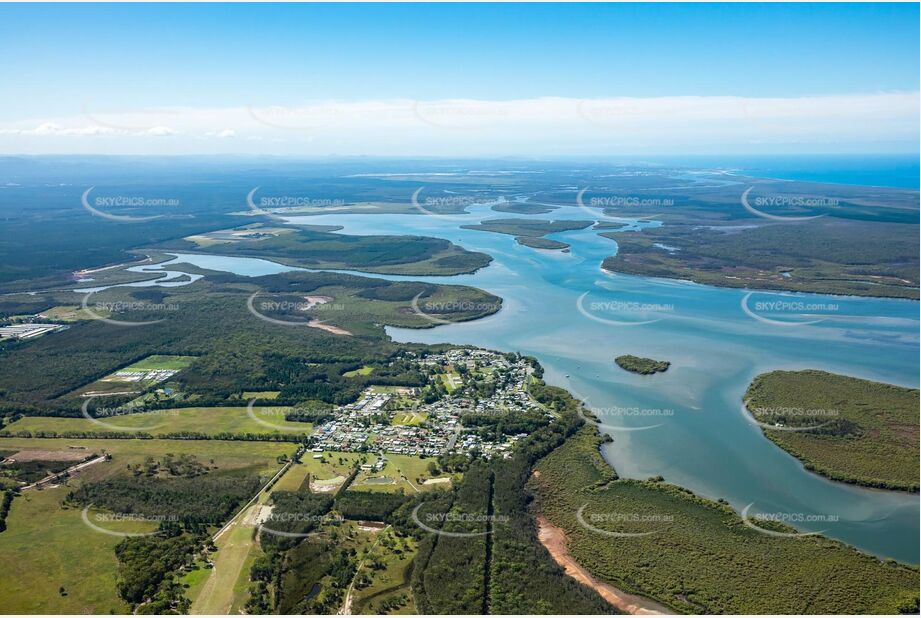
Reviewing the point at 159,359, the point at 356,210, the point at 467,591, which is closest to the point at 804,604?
the point at 467,591

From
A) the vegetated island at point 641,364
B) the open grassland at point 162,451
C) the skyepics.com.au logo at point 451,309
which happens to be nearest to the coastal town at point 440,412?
the open grassland at point 162,451

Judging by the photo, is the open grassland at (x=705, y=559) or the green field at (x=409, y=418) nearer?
the open grassland at (x=705, y=559)

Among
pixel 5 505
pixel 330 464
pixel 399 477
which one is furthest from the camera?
pixel 330 464

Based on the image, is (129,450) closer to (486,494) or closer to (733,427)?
(486,494)

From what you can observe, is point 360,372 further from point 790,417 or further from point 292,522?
point 790,417

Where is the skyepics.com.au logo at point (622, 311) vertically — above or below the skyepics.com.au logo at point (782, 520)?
above

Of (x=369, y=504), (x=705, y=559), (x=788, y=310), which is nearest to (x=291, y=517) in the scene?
(x=369, y=504)

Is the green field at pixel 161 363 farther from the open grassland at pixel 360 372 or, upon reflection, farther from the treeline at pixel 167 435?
the open grassland at pixel 360 372
